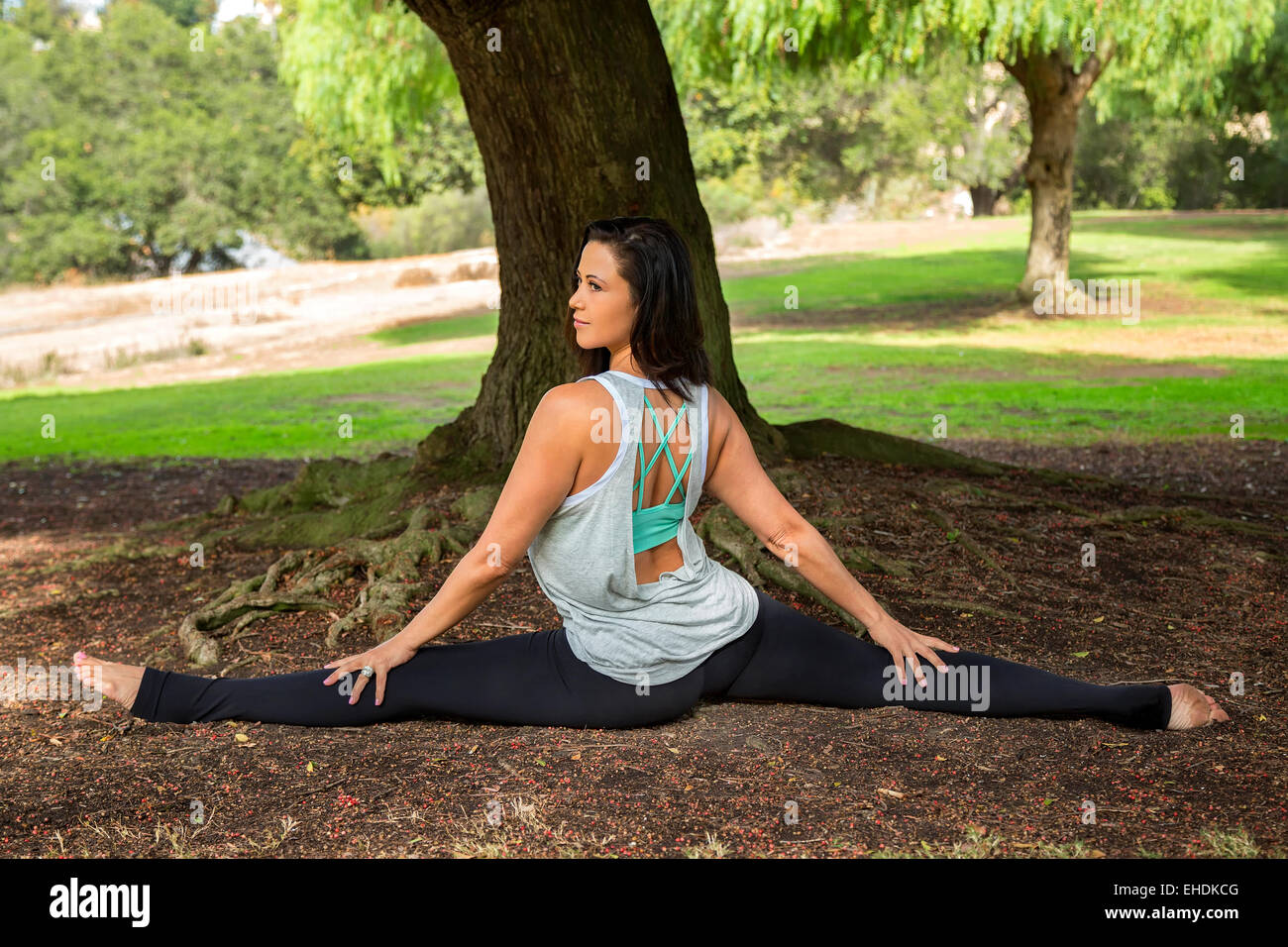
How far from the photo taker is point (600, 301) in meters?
3.57

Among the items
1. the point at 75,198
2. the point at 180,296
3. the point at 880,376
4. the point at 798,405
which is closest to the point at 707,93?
the point at 180,296

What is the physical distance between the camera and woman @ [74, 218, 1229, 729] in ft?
11.6

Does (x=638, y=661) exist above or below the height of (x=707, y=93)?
below

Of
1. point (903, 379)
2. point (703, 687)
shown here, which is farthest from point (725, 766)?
point (903, 379)

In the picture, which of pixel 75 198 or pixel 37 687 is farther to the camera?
pixel 75 198

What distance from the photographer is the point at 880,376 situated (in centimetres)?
1806

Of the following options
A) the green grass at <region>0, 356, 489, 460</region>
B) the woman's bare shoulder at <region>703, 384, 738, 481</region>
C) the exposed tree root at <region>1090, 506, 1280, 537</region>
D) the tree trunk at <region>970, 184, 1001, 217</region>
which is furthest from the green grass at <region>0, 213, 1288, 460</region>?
the tree trunk at <region>970, 184, 1001, 217</region>

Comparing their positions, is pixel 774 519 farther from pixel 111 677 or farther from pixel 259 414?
pixel 259 414

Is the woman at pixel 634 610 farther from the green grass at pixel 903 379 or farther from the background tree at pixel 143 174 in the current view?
the background tree at pixel 143 174

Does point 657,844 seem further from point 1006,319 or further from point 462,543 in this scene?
point 1006,319

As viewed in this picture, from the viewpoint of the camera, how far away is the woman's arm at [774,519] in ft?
12.2

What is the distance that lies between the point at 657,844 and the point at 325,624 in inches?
108

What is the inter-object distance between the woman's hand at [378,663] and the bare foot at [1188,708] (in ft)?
7.55

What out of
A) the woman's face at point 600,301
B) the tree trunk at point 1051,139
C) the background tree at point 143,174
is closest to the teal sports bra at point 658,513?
the woman's face at point 600,301
